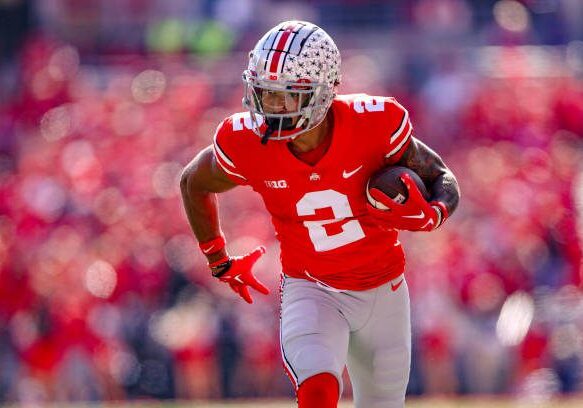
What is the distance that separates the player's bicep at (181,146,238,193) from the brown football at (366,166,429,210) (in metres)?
0.61

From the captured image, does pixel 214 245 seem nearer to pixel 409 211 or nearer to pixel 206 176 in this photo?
pixel 206 176

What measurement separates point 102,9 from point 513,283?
22.7ft

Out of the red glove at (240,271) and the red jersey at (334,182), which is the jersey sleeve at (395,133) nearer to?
the red jersey at (334,182)

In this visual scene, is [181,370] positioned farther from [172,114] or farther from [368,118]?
[368,118]

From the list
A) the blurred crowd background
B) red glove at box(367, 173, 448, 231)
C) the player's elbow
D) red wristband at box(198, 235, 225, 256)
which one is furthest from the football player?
the blurred crowd background

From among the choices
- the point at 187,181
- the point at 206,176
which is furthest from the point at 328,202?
the point at 187,181

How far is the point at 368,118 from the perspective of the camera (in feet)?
14.4

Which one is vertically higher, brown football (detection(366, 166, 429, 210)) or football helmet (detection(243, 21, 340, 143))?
football helmet (detection(243, 21, 340, 143))

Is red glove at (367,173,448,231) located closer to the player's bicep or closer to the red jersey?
the red jersey

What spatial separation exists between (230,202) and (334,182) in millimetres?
5772

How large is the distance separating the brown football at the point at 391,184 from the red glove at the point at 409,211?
0.03 m

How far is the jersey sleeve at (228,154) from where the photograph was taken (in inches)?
176

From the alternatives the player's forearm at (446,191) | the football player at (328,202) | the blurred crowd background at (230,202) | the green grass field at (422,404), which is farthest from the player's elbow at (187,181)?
the blurred crowd background at (230,202)

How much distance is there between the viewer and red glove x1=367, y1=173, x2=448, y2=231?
4176 millimetres
